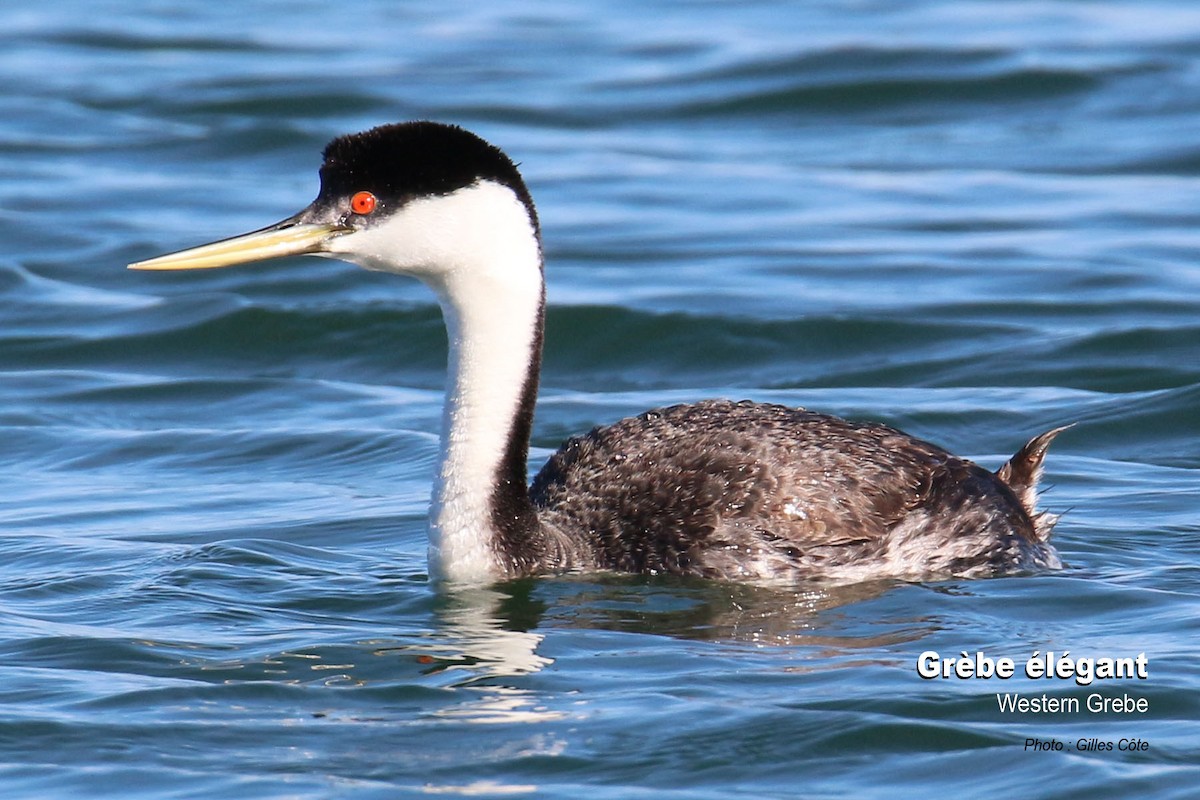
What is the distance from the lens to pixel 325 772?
265 inches

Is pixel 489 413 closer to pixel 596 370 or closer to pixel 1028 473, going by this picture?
pixel 1028 473

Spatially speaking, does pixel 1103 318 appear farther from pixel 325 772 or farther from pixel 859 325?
pixel 325 772

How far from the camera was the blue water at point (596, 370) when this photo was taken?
708 centimetres

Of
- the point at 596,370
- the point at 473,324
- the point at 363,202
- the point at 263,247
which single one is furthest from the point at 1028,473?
the point at 596,370

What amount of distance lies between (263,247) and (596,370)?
17.2ft

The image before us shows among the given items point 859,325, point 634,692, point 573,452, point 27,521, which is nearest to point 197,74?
point 859,325

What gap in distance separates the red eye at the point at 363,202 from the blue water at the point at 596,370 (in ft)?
4.93

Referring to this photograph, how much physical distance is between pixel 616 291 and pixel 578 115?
253 inches

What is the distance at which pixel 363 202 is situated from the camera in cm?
849

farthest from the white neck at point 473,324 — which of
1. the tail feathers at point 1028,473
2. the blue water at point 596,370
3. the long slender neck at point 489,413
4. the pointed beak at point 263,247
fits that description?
the tail feathers at point 1028,473

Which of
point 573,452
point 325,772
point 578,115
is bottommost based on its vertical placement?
point 325,772

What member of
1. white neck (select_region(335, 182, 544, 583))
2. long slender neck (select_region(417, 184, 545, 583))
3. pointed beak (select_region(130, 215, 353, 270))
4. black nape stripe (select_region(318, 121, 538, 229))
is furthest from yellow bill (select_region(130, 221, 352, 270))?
long slender neck (select_region(417, 184, 545, 583))

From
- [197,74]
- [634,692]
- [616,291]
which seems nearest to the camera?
[634,692]

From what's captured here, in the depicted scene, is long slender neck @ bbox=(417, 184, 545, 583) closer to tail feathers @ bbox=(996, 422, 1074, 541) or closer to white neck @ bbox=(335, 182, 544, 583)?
white neck @ bbox=(335, 182, 544, 583)
